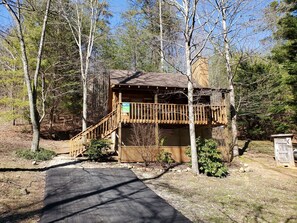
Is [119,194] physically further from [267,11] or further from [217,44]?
[267,11]

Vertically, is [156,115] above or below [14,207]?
above

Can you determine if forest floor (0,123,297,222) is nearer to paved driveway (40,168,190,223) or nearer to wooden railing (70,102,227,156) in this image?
paved driveway (40,168,190,223)

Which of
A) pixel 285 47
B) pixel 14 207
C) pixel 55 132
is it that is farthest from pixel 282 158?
pixel 55 132

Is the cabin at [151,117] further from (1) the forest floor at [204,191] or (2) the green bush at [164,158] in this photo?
(1) the forest floor at [204,191]

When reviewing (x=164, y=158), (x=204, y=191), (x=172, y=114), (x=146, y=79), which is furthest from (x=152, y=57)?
(x=204, y=191)

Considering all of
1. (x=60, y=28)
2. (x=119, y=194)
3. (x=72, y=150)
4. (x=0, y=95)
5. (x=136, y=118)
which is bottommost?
(x=119, y=194)

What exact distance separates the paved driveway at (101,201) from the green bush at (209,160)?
3.55 metres

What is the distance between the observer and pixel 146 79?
1502 cm

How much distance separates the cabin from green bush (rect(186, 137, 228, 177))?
1860mm

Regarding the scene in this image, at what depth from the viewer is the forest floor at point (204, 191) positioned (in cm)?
514

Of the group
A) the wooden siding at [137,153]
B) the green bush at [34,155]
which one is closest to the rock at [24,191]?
the green bush at [34,155]

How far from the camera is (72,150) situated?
41.3 ft

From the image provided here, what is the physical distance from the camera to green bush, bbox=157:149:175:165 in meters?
11.4

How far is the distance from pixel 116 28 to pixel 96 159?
51.8 ft
